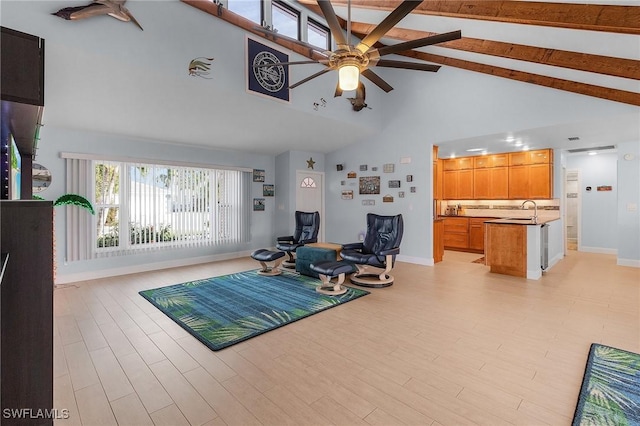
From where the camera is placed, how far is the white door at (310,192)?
24.5 ft

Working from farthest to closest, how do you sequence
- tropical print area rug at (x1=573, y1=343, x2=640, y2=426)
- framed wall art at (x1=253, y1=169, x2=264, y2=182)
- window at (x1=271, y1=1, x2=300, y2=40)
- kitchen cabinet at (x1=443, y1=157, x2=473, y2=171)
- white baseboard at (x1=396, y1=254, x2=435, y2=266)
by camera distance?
1. kitchen cabinet at (x1=443, y1=157, x2=473, y2=171)
2. framed wall art at (x1=253, y1=169, x2=264, y2=182)
3. white baseboard at (x1=396, y1=254, x2=435, y2=266)
4. window at (x1=271, y1=1, x2=300, y2=40)
5. tropical print area rug at (x1=573, y1=343, x2=640, y2=426)

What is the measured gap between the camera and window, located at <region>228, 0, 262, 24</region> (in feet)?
14.7

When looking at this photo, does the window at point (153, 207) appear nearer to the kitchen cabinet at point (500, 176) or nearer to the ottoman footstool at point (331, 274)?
the ottoman footstool at point (331, 274)

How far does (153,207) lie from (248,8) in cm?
383

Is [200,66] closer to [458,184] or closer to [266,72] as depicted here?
[266,72]

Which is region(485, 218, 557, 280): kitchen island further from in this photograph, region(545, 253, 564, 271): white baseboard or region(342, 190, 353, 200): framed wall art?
region(342, 190, 353, 200): framed wall art

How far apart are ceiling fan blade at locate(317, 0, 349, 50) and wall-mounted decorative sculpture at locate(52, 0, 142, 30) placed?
237 cm

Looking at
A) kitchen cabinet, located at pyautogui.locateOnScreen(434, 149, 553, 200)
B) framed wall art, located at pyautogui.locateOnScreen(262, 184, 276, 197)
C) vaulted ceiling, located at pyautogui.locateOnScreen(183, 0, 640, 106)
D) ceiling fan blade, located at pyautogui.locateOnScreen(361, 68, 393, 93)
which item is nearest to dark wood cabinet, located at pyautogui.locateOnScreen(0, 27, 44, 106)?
vaulted ceiling, located at pyautogui.locateOnScreen(183, 0, 640, 106)

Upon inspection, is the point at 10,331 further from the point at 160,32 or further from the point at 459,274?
the point at 459,274

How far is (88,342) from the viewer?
277 cm

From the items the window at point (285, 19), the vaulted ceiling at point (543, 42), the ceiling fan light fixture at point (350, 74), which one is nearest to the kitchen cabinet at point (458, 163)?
the vaulted ceiling at point (543, 42)

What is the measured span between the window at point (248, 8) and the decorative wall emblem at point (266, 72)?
0.57m

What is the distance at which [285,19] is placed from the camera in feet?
17.9

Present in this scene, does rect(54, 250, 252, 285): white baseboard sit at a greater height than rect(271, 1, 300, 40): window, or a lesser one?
lesser
